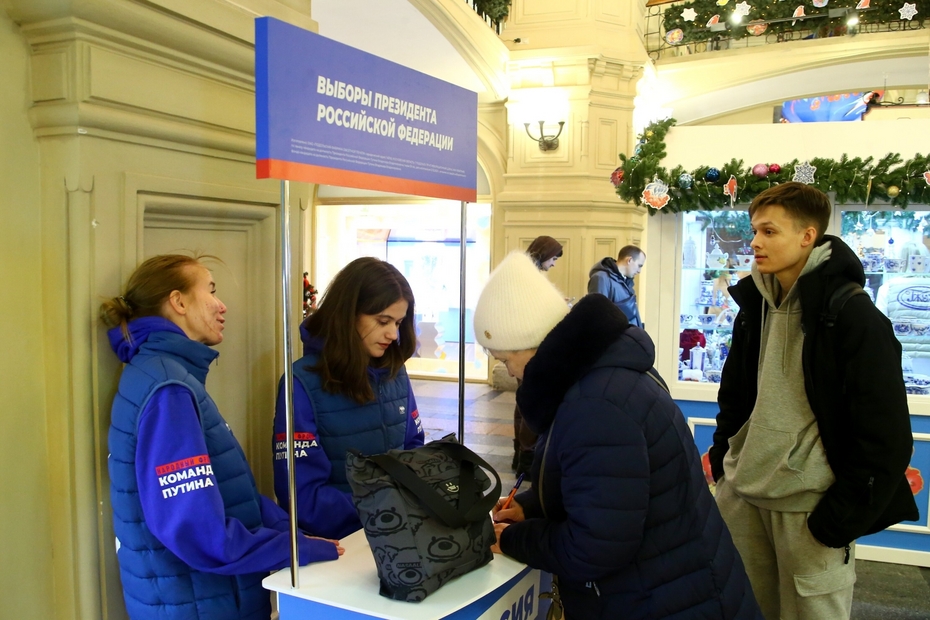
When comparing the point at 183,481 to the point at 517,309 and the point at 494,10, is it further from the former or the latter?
the point at 494,10

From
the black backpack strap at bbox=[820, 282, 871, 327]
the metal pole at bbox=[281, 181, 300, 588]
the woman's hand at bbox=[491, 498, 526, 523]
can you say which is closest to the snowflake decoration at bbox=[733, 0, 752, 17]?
the black backpack strap at bbox=[820, 282, 871, 327]

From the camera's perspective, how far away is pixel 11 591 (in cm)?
171

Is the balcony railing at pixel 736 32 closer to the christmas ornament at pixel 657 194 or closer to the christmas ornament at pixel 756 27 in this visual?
the christmas ornament at pixel 756 27

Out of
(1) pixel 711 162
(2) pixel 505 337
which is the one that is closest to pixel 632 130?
(1) pixel 711 162

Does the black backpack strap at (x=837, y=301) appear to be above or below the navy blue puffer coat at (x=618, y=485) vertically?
above

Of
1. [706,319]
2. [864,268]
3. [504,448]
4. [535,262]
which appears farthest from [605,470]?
[504,448]

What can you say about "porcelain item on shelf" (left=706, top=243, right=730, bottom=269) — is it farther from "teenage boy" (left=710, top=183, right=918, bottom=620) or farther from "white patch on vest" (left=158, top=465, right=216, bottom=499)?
"white patch on vest" (left=158, top=465, right=216, bottom=499)

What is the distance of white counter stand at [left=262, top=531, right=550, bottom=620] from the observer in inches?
58.3

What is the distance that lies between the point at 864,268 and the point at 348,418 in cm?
306

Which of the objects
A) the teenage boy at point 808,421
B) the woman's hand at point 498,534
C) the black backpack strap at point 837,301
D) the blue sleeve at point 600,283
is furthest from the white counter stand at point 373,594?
the blue sleeve at point 600,283

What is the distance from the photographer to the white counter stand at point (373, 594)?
1.48 metres

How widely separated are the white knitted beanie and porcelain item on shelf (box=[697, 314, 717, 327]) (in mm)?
2653

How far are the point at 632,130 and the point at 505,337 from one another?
7.74 meters

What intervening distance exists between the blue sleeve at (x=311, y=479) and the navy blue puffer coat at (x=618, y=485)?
52 centimetres
